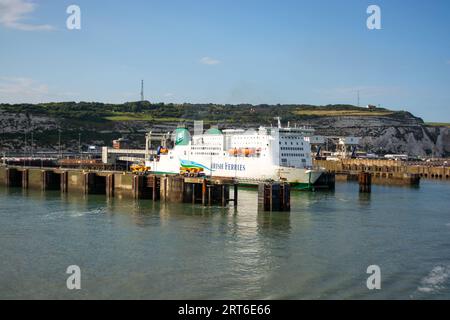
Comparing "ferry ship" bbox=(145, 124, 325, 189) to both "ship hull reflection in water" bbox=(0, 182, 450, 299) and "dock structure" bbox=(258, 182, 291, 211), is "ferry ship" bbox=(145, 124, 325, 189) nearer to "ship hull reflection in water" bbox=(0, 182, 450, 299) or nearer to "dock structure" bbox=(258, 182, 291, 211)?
"ship hull reflection in water" bbox=(0, 182, 450, 299)

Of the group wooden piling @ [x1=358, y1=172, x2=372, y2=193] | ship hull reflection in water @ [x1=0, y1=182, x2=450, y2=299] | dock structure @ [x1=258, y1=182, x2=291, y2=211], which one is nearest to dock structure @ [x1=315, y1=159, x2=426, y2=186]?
wooden piling @ [x1=358, y1=172, x2=372, y2=193]

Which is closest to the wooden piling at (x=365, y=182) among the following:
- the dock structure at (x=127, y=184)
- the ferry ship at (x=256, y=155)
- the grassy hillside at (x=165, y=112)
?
the ferry ship at (x=256, y=155)

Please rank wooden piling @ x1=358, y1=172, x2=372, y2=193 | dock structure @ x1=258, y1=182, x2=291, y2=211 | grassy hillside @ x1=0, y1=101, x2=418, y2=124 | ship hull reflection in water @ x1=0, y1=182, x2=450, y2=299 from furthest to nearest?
grassy hillside @ x1=0, y1=101, x2=418, y2=124 → wooden piling @ x1=358, y1=172, x2=372, y2=193 → dock structure @ x1=258, y1=182, x2=291, y2=211 → ship hull reflection in water @ x1=0, y1=182, x2=450, y2=299

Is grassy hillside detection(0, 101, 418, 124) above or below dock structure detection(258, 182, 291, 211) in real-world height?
above

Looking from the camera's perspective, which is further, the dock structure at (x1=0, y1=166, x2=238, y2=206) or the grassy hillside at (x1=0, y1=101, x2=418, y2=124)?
the grassy hillside at (x1=0, y1=101, x2=418, y2=124)

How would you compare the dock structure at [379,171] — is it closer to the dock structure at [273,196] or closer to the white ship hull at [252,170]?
the white ship hull at [252,170]

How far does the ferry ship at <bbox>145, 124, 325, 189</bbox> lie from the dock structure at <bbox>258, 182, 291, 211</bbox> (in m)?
13.1

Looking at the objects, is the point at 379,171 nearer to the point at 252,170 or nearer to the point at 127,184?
the point at 252,170

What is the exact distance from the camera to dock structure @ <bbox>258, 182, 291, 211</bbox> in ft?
123

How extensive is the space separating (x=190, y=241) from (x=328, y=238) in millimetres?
7192

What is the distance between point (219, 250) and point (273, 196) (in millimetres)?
11907

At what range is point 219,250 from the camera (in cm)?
2609

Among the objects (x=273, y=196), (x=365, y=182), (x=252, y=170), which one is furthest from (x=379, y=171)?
(x=273, y=196)

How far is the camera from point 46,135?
396 feet
